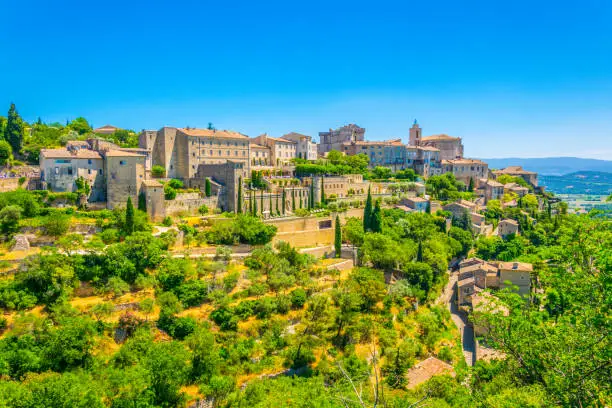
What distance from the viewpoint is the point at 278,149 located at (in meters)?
63.1

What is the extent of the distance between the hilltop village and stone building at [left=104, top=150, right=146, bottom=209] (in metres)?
0.13

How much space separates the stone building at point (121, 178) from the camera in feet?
127

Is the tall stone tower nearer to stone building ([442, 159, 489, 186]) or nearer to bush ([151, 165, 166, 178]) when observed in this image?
stone building ([442, 159, 489, 186])

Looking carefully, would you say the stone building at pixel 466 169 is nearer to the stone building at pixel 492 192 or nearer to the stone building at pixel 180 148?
the stone building at pixel 492 192

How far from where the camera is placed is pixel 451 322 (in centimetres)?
3650

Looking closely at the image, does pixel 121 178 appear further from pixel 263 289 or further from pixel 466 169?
pixel 466 169

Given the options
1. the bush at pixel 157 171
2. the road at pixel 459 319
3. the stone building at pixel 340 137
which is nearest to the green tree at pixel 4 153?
the bush at pixel 157 171

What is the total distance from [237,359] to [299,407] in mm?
6995

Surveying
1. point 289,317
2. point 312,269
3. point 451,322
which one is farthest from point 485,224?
point 289,317

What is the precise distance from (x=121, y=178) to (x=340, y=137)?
168 ft

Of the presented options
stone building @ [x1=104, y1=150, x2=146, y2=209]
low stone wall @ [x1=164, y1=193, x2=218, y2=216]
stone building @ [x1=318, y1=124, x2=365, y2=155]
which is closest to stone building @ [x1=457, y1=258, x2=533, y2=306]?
low stone wall @ [x1=164, y1=193, x2=218, y2=216]

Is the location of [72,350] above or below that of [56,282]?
below

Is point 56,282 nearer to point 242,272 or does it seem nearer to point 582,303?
point 242,272

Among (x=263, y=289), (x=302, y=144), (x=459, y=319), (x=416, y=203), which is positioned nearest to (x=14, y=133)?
(x=263, y=289)
